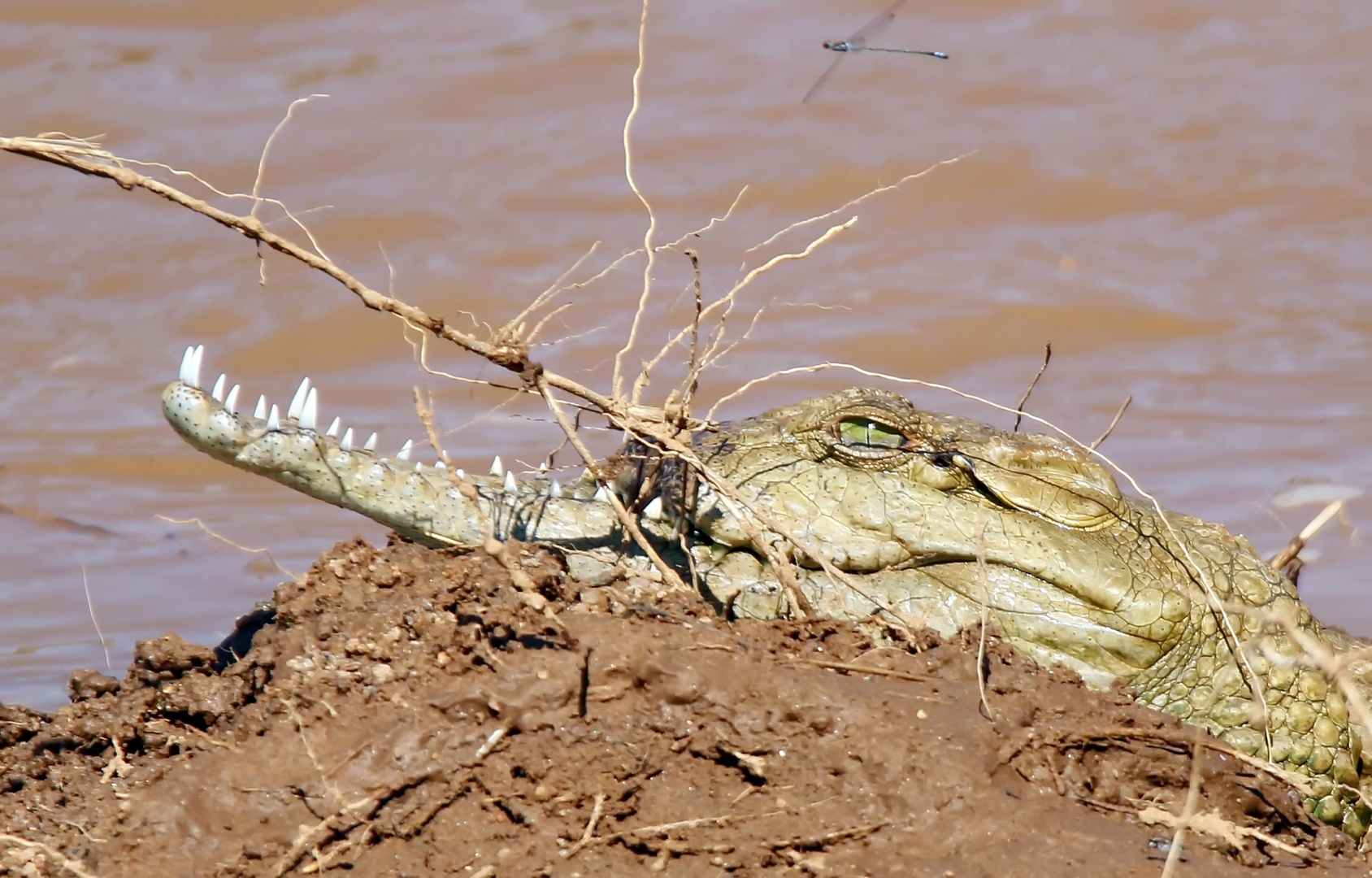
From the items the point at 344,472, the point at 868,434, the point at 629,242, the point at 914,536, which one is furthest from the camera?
the point at 629,242

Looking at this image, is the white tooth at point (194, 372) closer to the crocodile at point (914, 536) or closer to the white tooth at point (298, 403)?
the crocodile at point (914, 536)

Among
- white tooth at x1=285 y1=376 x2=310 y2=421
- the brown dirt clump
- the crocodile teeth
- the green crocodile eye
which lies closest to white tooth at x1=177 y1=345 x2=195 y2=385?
the crocodile teeth

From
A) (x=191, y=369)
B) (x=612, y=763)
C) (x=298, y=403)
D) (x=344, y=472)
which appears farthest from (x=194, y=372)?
(x=612, y=763)

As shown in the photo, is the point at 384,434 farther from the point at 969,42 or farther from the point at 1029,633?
the point at 969,42

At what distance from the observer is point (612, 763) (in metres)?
2.75

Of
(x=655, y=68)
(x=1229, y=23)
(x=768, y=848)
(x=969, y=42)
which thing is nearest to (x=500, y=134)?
(x=655, y=68)

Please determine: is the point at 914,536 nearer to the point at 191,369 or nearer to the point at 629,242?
the point at 191,369

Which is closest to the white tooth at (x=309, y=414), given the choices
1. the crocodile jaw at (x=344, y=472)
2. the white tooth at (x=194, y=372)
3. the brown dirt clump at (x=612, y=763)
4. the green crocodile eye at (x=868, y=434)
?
the crocodile jaw at (x=344, y=472)

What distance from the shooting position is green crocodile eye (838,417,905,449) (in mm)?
3775

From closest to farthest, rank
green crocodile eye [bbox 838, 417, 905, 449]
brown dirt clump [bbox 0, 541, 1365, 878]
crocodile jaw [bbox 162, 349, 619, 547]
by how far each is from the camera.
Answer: brown dirt clump [bbox 0, 541, 1365, 878] → crocodile jaw [bbox 162, 349, 619, 547] → green crocodile eye [bbox 838, 417, 905, 449]

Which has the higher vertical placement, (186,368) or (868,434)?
(186,368)

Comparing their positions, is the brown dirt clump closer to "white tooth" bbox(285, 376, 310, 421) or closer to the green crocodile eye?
"white tooth" bbox(285, 376, 310, 421)

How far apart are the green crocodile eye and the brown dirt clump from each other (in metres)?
0.69

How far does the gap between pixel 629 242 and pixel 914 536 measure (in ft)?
22.1
